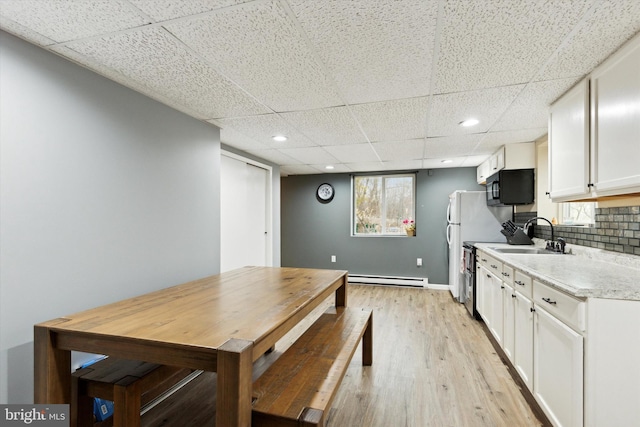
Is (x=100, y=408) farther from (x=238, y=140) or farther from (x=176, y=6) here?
(x=238, y=140)

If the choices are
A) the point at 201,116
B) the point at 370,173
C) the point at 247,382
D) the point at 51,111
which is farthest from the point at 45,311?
the point at 370,173

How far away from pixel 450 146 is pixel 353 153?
1.21 metres

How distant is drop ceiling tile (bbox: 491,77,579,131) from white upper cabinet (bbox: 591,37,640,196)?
229 millimetres

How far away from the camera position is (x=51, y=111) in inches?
62.3

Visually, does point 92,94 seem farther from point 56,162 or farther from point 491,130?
point 491,130

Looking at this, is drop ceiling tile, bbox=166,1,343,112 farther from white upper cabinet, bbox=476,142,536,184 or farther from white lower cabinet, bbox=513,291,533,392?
white upper cabinet, bbox=476,142,536,184

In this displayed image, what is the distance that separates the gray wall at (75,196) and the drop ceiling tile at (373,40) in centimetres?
135

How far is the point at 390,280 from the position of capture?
5508mm

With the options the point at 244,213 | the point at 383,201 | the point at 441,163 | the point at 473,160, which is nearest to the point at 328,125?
the point at 244,213

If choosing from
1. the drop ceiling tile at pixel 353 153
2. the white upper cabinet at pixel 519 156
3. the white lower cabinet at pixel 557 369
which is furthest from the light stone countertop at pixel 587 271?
the drop ceiling tile at pixel 353 153

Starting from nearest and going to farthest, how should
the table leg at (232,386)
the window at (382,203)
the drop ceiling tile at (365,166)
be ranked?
the table leg at (232,386) → the drop ceiling tile at (365,166) → the window at (382,203)

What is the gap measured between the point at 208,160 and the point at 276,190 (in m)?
2.05

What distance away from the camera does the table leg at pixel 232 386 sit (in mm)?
1053

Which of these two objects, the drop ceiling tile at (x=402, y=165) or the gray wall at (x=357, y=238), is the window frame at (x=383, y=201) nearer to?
the gray wall at (x=357, y=238)
